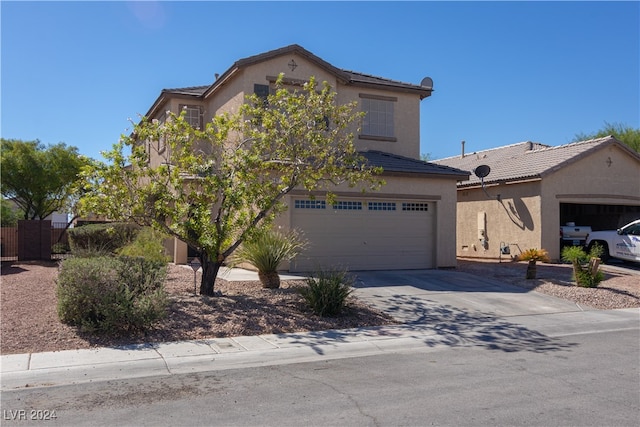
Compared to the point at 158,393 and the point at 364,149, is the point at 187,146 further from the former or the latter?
the point at 364,149

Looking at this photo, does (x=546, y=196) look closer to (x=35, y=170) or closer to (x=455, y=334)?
(x=455, y=334)

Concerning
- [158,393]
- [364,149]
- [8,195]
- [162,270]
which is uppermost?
[364,149]

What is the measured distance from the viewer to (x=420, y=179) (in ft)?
62.0

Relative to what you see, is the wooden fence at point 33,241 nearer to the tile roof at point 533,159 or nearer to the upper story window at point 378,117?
the upper story window at point 378,117

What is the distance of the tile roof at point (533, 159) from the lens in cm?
2211

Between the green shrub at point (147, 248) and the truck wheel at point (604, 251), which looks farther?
the truck wheel at point (604, 251)

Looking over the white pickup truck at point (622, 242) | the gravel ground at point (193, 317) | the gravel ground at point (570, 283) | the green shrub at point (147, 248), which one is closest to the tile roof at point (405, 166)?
the gravel ground at point (570, 283)

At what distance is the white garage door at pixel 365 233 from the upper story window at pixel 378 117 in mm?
3384

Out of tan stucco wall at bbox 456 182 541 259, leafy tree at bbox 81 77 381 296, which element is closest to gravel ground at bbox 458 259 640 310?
tan stucco wall at bbox 456 182 541 259

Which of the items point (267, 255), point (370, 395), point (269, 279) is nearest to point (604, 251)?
point (269, 279)

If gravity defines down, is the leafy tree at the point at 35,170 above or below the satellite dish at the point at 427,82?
below

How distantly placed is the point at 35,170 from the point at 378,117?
13.3 m

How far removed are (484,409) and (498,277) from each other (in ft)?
39.2

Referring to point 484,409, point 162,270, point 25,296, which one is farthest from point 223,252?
point 484,409
